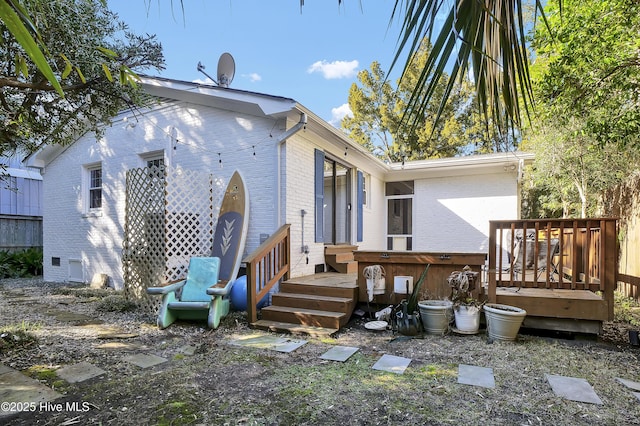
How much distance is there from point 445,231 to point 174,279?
7161 mm

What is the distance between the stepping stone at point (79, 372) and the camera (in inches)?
117

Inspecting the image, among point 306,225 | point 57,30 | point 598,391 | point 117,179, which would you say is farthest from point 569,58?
point 117,179

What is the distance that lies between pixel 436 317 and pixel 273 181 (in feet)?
10.3

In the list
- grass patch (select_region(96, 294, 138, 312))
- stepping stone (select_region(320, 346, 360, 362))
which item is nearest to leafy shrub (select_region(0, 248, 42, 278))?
grass patch (select_region(96, 294, 138, 312))

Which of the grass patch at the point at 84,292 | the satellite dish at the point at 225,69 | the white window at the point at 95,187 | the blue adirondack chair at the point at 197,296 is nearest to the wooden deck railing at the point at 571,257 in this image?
the blue adirondack chair at the point at 197,296

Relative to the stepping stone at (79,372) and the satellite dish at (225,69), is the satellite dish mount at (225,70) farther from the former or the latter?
the stepping stone at (79,372)

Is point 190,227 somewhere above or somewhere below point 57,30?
below

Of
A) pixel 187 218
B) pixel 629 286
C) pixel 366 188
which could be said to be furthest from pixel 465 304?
pixel 366 188

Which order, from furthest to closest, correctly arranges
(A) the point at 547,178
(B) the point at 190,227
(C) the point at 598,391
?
(A) the point at 547,178 → (B) the point at 190,227 → (C) the point at 598,391

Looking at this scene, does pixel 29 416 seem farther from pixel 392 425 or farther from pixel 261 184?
pixel 261 184

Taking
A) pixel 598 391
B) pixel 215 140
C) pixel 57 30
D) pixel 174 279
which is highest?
pixel 57 30

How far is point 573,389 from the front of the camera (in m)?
2.77

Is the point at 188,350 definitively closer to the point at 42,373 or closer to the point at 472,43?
the point at 42,373

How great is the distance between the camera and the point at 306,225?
622cm
